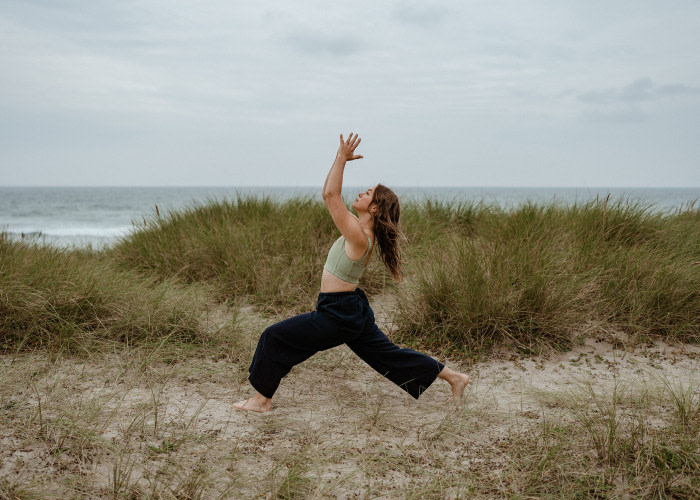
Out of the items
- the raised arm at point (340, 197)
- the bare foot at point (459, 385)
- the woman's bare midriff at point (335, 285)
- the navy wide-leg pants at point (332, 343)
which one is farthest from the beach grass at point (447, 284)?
the raised arm at point (340, 197)

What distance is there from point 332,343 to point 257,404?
667 millimetres

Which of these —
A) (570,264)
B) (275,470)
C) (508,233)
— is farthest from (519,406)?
(508,233)

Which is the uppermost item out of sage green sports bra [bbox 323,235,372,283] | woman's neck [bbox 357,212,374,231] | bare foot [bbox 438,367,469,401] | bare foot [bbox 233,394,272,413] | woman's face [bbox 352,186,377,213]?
woman's face [bbox 352,186,377,213]

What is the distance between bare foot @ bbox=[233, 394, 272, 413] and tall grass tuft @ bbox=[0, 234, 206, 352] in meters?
1.29

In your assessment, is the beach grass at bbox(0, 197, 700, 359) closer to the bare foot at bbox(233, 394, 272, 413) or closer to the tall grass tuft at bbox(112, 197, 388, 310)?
the tall grass tuft at bbox(112, 197, 388, 310)

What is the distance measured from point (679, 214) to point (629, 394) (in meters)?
5.59

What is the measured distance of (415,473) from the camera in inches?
104

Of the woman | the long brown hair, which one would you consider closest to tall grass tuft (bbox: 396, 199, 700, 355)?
the woman

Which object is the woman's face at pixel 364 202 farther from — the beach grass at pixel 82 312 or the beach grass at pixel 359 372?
the beach grass at pixel 82 312

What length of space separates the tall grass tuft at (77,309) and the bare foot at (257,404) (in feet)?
4.24

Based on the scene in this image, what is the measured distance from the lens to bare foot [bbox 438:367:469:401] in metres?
3.64

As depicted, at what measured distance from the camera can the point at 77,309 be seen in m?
4.57

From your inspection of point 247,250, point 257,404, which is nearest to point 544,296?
point 257,404

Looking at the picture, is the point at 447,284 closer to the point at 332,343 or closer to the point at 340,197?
the point at 332,343
